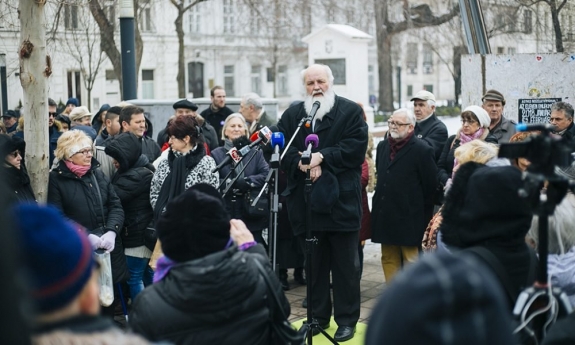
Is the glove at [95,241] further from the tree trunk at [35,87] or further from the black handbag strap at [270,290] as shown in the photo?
the black handbag strap at [270,290]

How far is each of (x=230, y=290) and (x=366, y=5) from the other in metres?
30.0

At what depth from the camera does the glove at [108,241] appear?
20.2ft

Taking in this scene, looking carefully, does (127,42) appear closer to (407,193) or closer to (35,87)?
(35,87)

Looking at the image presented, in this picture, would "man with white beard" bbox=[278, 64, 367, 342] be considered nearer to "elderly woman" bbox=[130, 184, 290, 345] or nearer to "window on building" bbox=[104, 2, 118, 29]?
"elderly woman" bbox=[130, 184, 290, 345]

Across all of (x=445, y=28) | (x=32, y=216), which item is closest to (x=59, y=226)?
(x=32, y=216)

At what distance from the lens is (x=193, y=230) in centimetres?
328

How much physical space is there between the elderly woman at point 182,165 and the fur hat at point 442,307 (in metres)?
4.63

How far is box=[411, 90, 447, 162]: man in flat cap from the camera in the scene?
8.13 m

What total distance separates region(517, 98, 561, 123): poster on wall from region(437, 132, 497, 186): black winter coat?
5.33ft

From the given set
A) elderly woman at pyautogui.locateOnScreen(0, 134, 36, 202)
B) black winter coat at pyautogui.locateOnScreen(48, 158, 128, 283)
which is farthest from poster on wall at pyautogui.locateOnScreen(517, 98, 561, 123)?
elderly woman at pyautogui.locateOnScreen(0, 134, 36, 202)

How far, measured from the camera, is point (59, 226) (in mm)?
1955

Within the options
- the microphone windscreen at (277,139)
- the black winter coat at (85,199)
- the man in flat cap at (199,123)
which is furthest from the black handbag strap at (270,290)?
the man in flat cap at (199,123)

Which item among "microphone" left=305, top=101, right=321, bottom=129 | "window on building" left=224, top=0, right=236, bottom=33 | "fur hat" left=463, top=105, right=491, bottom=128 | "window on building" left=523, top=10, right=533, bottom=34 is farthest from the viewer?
"window on building" left=224, top=0, right=236, bottom=33

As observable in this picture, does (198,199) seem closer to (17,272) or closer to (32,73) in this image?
(17,272)
